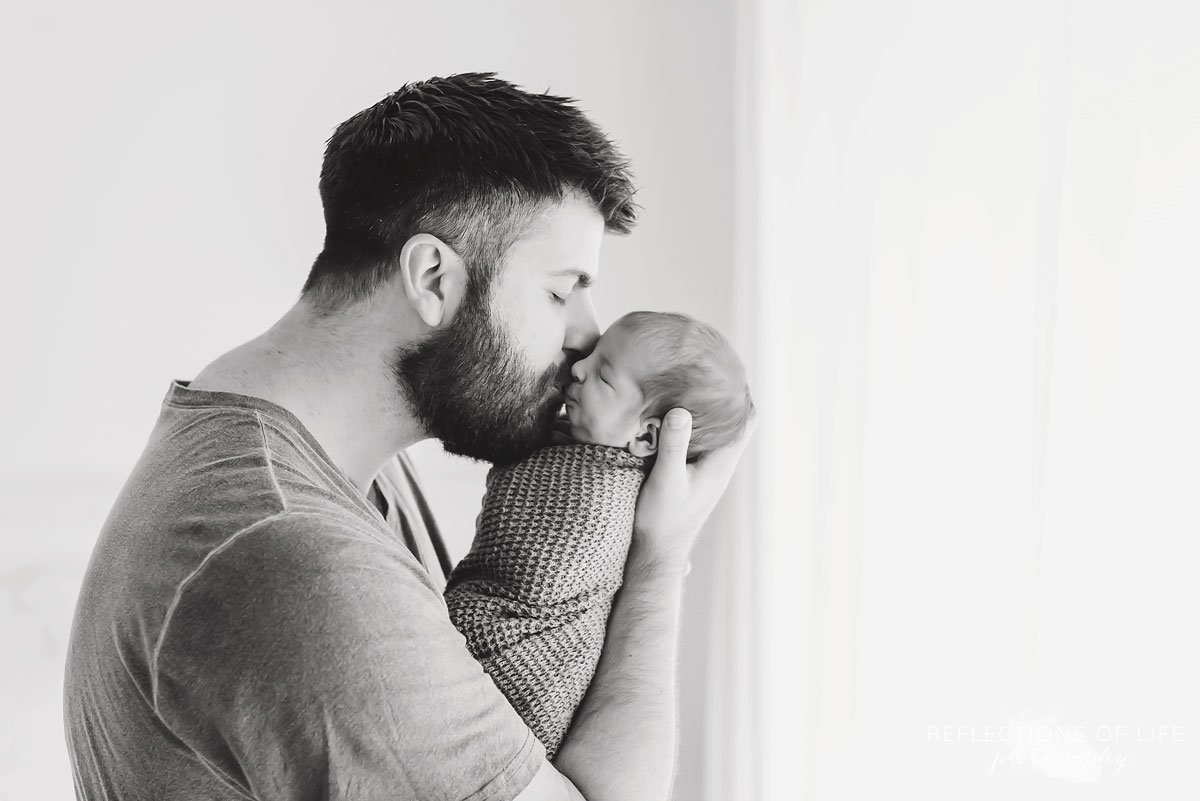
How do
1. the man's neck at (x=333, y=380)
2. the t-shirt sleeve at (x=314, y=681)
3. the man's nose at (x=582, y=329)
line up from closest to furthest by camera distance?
1. the t-shirt sleeve at (x=314, y=681)
2. the man's neck at (x=333, y=380)
3. the man's nose at (x=582, y=329)

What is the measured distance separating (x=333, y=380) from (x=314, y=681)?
1.20ft

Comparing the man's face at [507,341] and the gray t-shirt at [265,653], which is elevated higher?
the man's face at [507,341]

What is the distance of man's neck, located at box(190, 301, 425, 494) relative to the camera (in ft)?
2.98

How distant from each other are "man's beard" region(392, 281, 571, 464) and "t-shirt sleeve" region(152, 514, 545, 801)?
1.04 feet

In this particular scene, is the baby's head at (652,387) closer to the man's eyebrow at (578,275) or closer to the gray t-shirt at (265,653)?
the man's eyebrow at (578,275)

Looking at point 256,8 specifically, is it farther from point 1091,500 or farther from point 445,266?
point 1091,500

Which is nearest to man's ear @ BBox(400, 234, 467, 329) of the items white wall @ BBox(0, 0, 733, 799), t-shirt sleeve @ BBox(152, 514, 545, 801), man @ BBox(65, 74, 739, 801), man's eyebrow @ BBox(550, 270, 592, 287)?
man @ BBox(65, 74, 739, 801)

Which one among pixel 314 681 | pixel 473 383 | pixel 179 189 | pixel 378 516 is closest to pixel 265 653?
pixel 314 681

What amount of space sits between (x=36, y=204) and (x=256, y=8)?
640 millimetres

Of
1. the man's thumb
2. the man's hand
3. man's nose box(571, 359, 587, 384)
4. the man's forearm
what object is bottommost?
the man's forearm

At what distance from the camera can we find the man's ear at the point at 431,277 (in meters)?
1.00

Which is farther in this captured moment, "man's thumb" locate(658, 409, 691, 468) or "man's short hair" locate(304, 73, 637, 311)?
"man's thumb" locate(658, 409, 691, 468)

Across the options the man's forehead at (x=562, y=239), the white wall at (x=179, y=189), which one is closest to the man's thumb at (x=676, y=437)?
the man's forehead at (x=562, y=239)

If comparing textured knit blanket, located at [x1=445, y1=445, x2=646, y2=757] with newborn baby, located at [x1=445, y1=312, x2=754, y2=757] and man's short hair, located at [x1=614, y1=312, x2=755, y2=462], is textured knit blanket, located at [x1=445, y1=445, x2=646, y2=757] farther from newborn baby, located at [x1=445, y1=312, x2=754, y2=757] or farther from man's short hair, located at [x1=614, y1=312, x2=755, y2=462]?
man's short hair, located at [x1=614, y1=312, x2=755, y2=462]
